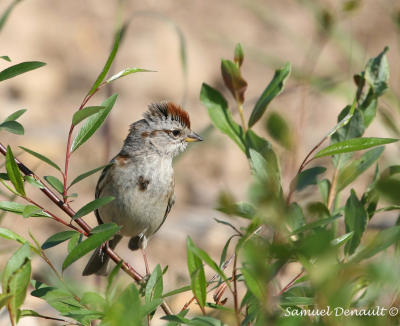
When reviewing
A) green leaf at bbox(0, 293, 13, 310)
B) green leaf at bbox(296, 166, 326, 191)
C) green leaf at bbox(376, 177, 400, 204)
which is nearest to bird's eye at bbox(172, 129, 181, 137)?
green leaf at bbox(296, 166, 326, 191)

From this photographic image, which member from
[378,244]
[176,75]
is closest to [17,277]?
[378,244]

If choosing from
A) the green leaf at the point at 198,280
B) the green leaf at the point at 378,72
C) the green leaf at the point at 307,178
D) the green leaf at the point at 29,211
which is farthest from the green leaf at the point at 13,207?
the green leaf at the point at 378,72

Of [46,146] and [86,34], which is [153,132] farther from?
[86,34]

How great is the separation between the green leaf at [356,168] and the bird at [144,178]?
4.58 feet

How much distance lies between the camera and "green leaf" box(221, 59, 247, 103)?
2.06m

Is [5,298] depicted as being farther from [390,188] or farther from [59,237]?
[390,188]

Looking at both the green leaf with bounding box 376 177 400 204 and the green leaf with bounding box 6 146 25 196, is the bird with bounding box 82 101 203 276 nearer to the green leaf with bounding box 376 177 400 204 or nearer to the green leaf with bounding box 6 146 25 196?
the green leaf with bounding box 6 146 25 196

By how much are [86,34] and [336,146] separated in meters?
6.00

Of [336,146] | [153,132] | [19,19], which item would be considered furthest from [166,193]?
[19,19]

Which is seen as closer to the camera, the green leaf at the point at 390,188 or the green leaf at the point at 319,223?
the green leaf at the point at 390,188

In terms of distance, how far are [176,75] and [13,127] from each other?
5.26 meters

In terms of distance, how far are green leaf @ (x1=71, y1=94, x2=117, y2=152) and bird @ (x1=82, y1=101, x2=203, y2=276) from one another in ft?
4.59

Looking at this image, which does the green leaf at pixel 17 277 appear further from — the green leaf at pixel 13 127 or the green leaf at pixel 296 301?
the green leaf at pixel 296 301

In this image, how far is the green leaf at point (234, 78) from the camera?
6.75 ft
